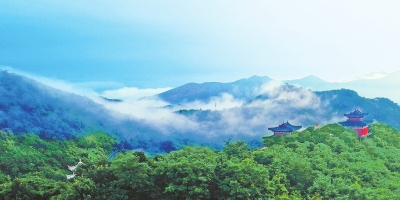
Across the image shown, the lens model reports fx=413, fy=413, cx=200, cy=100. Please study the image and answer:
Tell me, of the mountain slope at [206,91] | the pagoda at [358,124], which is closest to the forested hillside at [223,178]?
the pagoda at [358,124]

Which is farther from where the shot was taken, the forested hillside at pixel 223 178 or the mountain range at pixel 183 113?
the mountain range at pixel 183 113

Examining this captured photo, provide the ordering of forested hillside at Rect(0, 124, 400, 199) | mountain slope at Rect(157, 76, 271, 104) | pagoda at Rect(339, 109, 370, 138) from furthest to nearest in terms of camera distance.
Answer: mountain slope at Rect(157, 76, 271, 104), pagoda at Rect(339, 109, 370, 138), forested hillside at Rect(0, 124, 400, 199)

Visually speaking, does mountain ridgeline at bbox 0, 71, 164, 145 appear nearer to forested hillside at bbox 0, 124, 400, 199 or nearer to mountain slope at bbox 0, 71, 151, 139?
mountain slope at bbox 0, 71, 151, 139

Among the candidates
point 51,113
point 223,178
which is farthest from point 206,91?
point 223,178

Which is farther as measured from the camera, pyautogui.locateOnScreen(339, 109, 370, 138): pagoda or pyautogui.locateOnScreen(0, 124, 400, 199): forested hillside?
pyautogui.locateOnScreen(339, 109, 370, 138): pagoda

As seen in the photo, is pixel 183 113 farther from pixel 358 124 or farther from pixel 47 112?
pixel 358 124

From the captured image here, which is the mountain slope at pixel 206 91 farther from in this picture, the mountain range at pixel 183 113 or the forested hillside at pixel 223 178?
the forested hillside at pixel 223 178

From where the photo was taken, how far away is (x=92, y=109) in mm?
33531

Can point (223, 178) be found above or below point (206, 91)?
below

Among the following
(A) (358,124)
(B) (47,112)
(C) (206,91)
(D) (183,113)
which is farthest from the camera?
(C) (206,91)

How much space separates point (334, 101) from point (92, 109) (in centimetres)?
2895

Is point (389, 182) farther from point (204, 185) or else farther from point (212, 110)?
point (212, 110)

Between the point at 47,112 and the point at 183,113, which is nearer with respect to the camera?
the point at 47,112

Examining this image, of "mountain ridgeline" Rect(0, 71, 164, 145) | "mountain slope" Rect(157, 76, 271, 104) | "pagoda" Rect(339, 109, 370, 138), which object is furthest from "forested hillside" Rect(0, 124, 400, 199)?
"mountain slope" Rect(157, 76, 271, 104)
